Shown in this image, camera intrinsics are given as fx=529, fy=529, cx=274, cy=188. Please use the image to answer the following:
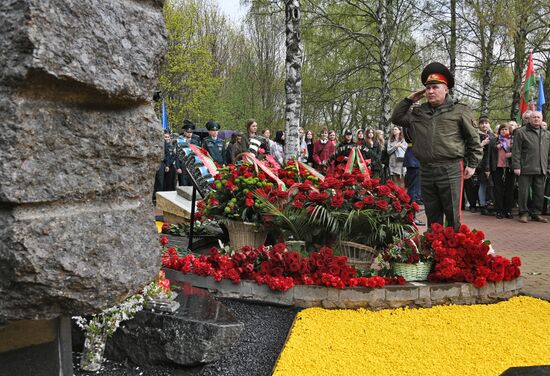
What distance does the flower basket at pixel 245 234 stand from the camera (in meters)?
5.77

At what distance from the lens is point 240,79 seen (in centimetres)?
2884

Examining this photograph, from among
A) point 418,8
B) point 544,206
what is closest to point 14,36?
point 544,206

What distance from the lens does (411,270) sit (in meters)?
4.91

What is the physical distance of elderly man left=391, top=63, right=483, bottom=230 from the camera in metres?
5.37

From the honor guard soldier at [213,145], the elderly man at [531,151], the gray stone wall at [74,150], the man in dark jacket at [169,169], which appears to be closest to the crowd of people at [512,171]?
the elderly man at [531,151]

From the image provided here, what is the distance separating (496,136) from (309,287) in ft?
27.5

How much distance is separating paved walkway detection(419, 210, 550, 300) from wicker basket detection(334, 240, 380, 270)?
1557 mm

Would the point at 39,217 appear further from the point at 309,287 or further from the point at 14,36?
the point at 309,287

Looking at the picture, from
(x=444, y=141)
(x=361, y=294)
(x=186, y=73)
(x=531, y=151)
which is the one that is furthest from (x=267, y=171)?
(x=186, y=73)

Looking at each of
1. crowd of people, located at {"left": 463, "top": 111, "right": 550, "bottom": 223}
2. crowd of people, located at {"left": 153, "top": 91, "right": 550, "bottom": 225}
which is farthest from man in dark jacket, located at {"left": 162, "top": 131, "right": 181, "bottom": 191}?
crowd of people, located at {"left": 463, "top": 111, "right": 550, "bottom": 223}

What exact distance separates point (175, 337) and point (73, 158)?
1845mm

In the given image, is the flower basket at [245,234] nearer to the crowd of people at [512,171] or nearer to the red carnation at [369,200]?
the red carnation at [369,200]

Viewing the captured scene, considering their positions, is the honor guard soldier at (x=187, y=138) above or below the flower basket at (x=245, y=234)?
above

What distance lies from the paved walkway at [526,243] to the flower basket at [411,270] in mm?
1101
